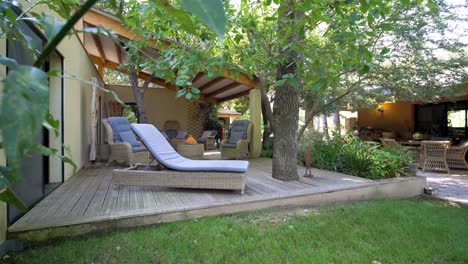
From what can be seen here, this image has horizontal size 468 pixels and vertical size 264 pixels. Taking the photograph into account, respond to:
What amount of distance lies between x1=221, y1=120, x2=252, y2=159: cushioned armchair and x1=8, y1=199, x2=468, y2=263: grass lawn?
448 cm

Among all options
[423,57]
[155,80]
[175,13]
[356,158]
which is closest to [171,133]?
[155,80]

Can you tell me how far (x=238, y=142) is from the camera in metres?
8.12

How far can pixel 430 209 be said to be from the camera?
425cm

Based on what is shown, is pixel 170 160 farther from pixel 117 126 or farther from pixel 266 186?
pixel 117 126

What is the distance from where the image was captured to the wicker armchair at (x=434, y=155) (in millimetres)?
7980

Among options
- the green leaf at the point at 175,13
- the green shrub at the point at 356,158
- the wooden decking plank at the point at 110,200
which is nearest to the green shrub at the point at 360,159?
the green shrub at the point at 356,158

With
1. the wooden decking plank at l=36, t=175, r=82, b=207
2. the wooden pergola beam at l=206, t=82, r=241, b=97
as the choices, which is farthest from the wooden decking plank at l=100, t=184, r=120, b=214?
the wooden pergola beam at l=206, t=82, r=241, b=97

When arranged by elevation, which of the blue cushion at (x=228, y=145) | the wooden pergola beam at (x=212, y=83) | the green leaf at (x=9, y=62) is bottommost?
the blue cushion at (x=228, y=145)

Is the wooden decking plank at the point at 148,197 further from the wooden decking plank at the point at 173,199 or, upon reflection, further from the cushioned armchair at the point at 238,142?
the cushioned armchair at the point at 238,142

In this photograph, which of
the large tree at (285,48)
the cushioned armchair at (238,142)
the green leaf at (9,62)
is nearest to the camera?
the green leaf at (9,62)

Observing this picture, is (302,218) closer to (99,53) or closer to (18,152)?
(18,152)

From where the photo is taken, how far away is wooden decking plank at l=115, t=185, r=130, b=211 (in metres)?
3.41

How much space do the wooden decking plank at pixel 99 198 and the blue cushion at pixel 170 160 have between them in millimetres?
864

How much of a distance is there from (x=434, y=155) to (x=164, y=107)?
9914mm
